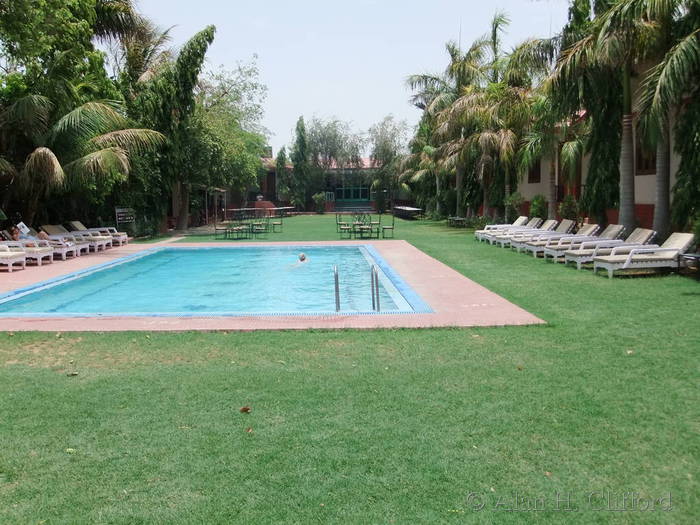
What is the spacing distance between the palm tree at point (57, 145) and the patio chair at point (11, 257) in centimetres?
273

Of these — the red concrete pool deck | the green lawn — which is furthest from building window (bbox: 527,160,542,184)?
the green lawn

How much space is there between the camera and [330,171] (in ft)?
174

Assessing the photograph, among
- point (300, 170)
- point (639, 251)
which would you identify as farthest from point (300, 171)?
point (639, 251)

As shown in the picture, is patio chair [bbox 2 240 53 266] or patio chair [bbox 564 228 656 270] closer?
patio chair [bbox 564 228 656 270]

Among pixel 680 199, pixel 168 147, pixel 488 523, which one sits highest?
pixel 168 147

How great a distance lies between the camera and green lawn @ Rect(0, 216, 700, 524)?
3.62 m

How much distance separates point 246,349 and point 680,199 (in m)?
11.2

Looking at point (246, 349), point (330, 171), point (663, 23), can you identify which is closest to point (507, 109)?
point (663, 23)

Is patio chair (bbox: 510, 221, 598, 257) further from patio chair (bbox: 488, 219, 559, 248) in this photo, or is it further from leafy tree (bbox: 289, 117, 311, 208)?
leafy tree (bbox: 289, 117, 311, 208)

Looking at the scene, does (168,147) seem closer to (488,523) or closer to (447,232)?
(447,232)

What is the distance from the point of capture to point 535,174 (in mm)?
27844

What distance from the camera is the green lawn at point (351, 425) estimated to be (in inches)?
142

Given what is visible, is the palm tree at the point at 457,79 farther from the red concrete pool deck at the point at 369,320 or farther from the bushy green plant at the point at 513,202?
the red concrete pool deck at the point at 369,320

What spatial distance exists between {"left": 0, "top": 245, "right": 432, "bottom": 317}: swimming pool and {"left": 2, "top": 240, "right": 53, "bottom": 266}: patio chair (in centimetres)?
150
